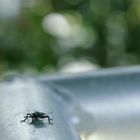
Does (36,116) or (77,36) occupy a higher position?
(77,36)

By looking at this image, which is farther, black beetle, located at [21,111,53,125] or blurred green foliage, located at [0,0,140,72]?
blurred green foliage, located at [0,0,140,72]

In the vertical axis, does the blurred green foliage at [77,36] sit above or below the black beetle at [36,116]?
above

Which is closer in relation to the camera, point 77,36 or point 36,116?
point 36,116

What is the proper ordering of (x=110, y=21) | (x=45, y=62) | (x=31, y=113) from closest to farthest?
(x=31, y=113)
(x=45, y=62)
(x=110, y=21)

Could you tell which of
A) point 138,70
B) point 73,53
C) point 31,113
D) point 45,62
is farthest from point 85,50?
point 31,113

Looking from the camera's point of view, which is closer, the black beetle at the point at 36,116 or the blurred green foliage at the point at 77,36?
the black beetle at the point at 36,116

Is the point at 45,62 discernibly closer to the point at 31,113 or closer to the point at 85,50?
the point at 85,50

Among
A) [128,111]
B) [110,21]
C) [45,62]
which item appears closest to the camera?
[128,111]

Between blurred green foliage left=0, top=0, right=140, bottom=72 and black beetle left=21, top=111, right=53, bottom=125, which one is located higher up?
blurred green foliage left=0, top=0, right=140, bottom=72
